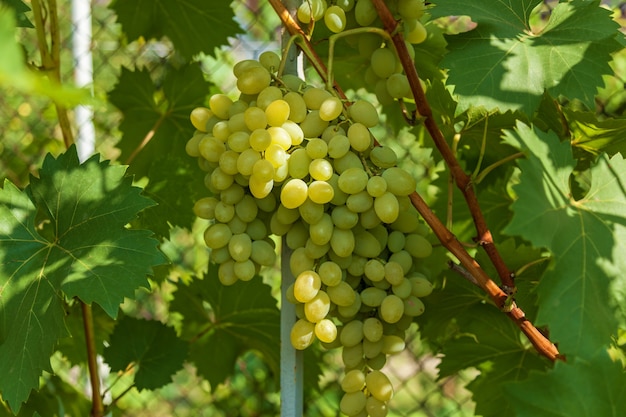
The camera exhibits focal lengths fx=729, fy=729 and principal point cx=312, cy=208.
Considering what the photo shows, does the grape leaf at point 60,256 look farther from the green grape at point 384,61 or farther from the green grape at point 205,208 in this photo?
the green grape at point 384,61

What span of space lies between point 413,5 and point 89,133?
1526 millimetres

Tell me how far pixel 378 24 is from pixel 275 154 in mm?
219

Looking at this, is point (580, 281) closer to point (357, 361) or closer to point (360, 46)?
point (357, 361)

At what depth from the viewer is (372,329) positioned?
0.70 metres

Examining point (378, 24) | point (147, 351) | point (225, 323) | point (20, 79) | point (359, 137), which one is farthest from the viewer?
point (225, 323)

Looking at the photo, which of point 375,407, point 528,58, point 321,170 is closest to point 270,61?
point 321,170

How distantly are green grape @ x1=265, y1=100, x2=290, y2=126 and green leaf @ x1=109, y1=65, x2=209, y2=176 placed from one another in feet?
1.71

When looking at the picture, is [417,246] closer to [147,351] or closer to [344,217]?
[344,217]

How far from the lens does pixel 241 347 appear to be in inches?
48.5

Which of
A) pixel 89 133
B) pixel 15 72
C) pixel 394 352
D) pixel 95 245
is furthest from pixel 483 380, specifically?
pixel 89 133

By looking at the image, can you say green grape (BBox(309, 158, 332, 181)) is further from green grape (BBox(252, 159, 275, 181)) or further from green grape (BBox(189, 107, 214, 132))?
green grape (BBox(189, 107, 214, 132))

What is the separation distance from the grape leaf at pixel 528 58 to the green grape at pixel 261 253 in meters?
0.23

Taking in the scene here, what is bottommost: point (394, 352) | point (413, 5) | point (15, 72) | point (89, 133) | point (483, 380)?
point (89, 133)

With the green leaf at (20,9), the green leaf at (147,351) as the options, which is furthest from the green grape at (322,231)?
the green leaf at (147,351)
